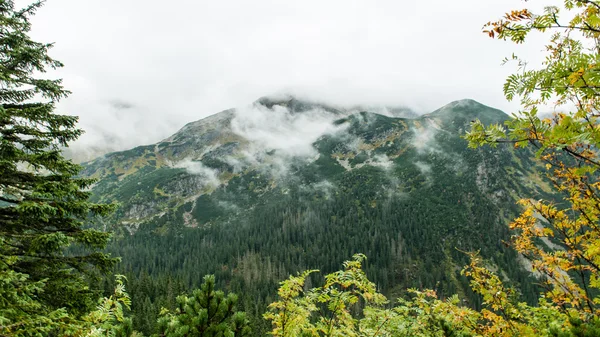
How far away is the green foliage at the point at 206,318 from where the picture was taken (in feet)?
21.9

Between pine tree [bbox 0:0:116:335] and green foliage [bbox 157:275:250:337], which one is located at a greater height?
pine tree [bbox 0:0:116:335]

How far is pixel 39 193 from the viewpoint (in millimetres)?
7805

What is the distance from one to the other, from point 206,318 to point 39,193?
5879 millimetres

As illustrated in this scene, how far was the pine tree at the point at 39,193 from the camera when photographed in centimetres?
790

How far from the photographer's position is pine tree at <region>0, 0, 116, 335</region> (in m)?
7.90

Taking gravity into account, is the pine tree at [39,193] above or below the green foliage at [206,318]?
above

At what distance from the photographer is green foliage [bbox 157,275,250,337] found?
21.9 feet

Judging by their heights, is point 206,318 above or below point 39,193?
below

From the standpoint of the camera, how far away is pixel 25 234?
26.1 ft

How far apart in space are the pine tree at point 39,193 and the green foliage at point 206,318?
333 centimetres

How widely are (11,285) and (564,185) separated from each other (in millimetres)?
11913

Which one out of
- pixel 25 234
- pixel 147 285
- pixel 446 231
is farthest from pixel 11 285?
pixel 446 231

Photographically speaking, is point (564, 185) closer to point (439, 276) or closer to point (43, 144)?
point (43, 144)

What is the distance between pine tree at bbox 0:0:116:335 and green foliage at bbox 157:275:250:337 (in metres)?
3.33
